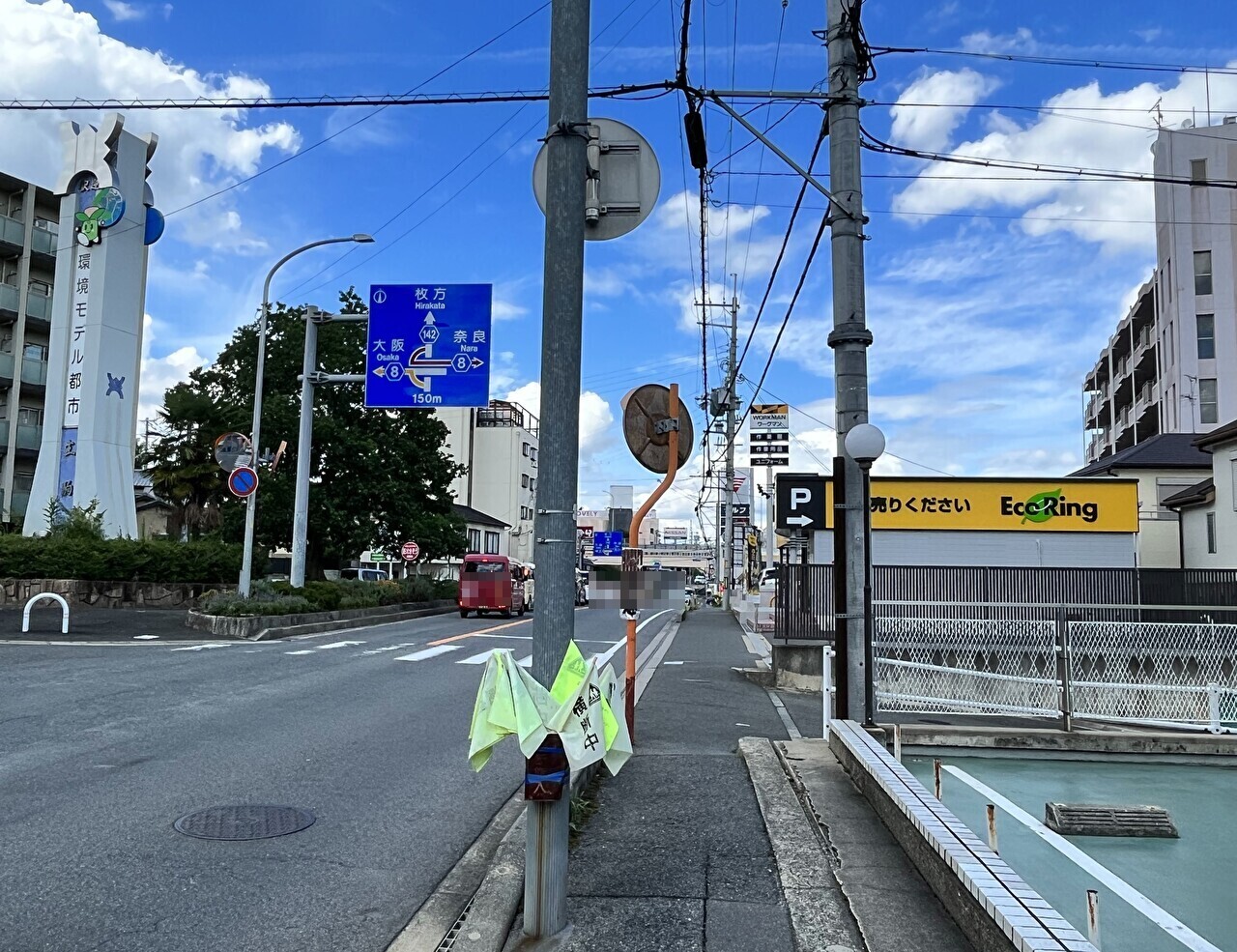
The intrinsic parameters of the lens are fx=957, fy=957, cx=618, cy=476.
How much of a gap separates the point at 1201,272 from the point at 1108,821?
166 feet

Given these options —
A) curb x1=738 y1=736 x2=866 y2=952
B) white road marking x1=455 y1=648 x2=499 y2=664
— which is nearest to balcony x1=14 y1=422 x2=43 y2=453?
white road marking x1=455 y1=648 x2=499 y2=664

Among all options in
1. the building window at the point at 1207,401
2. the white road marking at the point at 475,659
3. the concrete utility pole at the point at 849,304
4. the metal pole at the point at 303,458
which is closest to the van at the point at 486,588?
the metal pole at the point at 303,458

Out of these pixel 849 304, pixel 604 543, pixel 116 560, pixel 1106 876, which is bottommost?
pixel 1106 876

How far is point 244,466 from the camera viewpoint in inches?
847

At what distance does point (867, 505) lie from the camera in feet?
27.8

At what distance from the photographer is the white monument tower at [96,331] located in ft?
84.8

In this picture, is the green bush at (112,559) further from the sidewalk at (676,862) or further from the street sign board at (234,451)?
the sidewalk at (676,862)

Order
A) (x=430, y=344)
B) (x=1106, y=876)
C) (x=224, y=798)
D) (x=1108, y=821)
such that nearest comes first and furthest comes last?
(x=1106, y=876)
(x=1108, y=821)
(x=224, y=798)
(x=430, y=344)

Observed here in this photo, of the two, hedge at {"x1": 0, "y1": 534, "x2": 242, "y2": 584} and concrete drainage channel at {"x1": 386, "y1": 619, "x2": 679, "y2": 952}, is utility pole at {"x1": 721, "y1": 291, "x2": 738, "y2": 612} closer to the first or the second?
hedge at {"x1": 0, "y1": 534, "x2": 242, "y2": 584}

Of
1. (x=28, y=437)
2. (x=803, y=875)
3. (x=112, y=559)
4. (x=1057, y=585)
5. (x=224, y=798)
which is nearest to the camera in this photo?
(x=803, y=875)

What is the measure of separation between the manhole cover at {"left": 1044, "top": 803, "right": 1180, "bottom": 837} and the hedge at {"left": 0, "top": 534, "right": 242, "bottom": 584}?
23.9 metres

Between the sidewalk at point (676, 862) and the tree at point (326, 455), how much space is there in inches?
1033

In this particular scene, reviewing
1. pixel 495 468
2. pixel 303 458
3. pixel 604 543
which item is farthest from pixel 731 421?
pixel 495 468

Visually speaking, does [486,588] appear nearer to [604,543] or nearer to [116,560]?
[116,560]
